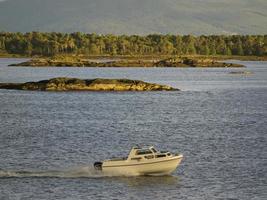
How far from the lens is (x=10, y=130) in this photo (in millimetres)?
77375

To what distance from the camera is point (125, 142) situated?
6900cm

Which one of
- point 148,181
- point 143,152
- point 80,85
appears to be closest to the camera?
point 148,181

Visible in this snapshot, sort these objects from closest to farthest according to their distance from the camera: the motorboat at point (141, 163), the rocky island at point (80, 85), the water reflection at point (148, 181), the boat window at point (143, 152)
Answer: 1. the water reflection at point (148, 181)
2. the motorboat at point (141, 163)
3. the boat window at point (143, 152)
4. the rocky island at point (80, 85)

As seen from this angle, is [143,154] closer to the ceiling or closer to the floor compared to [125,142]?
closer to the ceiling

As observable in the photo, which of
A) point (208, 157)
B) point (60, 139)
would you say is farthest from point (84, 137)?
point (208, 157)

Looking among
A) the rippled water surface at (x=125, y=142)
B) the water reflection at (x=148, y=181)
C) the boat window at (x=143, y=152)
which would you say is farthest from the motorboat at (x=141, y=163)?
the rippled water surface at (x=125, y=142)

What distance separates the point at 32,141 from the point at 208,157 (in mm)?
16913

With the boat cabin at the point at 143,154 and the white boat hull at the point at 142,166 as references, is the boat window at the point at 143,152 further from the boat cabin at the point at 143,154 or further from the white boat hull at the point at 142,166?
the white boat hull at the point at 142,166

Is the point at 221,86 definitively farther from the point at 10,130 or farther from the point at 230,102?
the point at 10,130

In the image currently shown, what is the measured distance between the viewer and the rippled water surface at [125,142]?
49250 millimetres

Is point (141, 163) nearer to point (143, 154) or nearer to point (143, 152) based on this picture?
point (143, 154)

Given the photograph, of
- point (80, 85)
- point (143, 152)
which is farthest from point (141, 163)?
point (80, 85)

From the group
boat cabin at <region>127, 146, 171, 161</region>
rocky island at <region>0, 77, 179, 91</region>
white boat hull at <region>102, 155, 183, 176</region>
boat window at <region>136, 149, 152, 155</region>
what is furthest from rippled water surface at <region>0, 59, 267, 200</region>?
rocky island at <region>0, 77, 179, 91</region>

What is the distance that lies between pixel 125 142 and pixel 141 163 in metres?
16.6
